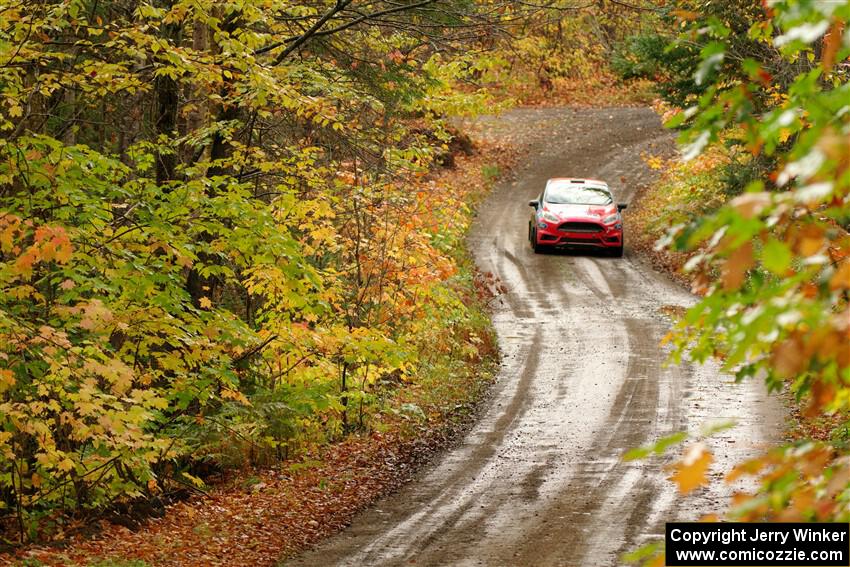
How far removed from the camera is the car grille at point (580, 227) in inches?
1004

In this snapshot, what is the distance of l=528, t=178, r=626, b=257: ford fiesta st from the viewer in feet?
83.6

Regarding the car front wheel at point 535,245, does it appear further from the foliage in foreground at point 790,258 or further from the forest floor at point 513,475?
the foliage in foreground at point 790,258

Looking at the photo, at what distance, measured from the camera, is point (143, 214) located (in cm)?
960

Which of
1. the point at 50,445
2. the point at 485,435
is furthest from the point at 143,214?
the point at 485,435

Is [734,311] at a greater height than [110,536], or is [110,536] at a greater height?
[734,311]

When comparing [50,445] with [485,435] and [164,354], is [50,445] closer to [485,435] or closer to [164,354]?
[164,354]

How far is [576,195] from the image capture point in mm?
26016

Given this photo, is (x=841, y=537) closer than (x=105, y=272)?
Yes

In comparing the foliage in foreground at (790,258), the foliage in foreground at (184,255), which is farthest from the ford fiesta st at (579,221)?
the foliage in foreground at (790,258)

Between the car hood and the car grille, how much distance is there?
0.17 m

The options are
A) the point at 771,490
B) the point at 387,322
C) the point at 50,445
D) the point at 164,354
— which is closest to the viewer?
the point at 771,490

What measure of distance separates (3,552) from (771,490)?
745 centimetres

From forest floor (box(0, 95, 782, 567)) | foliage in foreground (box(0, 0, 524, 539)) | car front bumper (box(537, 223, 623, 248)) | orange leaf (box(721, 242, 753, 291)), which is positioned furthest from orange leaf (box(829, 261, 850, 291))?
car front bumper (box(537, 223, 623, 248))

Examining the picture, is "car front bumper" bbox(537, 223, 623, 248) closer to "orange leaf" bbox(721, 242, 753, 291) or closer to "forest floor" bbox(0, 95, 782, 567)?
"forest floor" bbox(0, 95, 782, 567)
